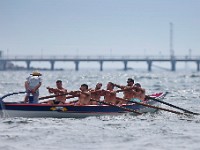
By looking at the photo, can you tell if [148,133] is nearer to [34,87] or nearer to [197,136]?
[197,136]

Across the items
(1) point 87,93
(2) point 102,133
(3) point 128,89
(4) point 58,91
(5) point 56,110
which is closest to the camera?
(2) point 102,133

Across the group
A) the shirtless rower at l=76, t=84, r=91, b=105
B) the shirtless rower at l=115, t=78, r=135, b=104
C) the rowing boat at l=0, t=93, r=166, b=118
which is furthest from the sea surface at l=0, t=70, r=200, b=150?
the shirtless rower at l=115, t=78, r=135, b=104

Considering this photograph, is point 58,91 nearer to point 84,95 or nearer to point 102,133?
point 84,95

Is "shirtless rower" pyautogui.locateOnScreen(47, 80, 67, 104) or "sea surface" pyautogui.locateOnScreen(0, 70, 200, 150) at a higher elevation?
"shirtless rower" pyautogui.locateOnScreen(47, 80, 67, 104)

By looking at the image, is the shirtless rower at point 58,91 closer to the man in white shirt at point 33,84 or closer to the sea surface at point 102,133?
the man in white shirt at point 33,84

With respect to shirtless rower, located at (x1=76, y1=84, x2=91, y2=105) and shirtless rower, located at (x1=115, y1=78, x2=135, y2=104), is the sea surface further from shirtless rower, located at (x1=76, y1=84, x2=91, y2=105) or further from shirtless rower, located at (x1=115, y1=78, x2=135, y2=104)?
shirtless rower, located at (x1=115, y1=78, x2=135, y2=104)

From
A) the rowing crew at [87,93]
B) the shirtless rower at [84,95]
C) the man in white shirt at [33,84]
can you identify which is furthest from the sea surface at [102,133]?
the man in white shirt at [33,84]

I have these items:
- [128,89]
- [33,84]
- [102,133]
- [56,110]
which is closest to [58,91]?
[56,110]

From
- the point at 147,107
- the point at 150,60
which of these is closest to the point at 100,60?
the point at 150,60

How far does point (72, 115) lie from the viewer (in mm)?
20688

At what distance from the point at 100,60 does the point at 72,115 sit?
13922cm

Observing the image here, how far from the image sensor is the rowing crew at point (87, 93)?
810 inches

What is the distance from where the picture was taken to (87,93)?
20.9 metres

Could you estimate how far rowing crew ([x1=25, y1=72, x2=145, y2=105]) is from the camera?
20.6 m
